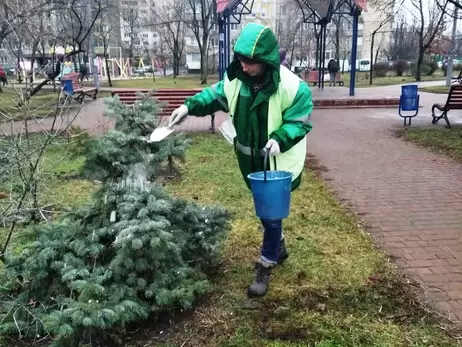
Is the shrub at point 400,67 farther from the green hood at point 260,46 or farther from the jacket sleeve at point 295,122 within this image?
the green hood at point 260,46

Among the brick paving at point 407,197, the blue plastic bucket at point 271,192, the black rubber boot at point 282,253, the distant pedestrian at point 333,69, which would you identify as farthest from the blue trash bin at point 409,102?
the distant pedestrian at point 333,69

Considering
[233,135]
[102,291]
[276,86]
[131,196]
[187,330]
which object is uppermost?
[276,86]

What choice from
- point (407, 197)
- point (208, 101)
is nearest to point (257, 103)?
point (208, 101)

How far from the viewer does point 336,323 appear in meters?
2.71

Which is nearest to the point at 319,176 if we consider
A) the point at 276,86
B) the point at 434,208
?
the point at 434,208

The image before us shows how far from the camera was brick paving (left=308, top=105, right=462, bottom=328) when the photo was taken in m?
3.44

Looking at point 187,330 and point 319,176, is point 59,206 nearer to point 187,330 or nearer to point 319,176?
point 187,330

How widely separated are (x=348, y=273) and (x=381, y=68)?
38.0 meters

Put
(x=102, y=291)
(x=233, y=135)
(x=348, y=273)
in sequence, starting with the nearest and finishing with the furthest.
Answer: (x=102, y=291)
(x=233, y=135)
(x=348, y=273)

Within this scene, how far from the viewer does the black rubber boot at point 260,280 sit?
3033mm

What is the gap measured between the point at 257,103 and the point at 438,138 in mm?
7126

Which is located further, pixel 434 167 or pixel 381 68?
pixel 381 68

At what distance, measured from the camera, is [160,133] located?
2.78m

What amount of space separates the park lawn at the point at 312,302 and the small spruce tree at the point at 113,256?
0.21 meters
